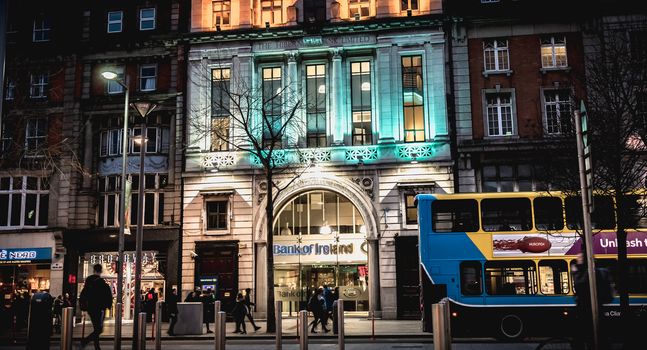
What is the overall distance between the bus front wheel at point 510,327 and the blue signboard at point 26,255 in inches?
951

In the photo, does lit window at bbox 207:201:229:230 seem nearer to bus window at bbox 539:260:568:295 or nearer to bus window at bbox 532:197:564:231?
bus window at bbox 532:197:564:231

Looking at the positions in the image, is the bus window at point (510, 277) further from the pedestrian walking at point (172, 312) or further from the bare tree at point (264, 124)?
the bare tree at point (264, 124)

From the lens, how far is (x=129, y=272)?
103ft

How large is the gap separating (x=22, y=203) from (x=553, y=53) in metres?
29.5

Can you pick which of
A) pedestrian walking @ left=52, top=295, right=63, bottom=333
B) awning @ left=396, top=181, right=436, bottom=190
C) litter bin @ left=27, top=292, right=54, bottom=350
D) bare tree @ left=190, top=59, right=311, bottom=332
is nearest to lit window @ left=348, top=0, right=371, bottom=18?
bare tree @ left=190, top=59, right=311, bottom=332

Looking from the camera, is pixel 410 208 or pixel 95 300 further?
pixel 410 208

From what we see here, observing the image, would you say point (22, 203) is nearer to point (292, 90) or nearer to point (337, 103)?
point (292, 90)

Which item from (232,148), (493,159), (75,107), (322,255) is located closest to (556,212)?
(493,159)

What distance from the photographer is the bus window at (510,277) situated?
62.4 ft

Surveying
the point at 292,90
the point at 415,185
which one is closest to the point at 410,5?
the point at 292,90

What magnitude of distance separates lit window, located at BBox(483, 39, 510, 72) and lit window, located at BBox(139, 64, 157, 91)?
59.8ft

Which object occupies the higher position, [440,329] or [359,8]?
[359,8]

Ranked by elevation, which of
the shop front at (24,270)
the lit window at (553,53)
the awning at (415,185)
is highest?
the lit window at (553,53)

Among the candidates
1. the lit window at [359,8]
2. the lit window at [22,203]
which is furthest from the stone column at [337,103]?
the lit window at [22,203]
